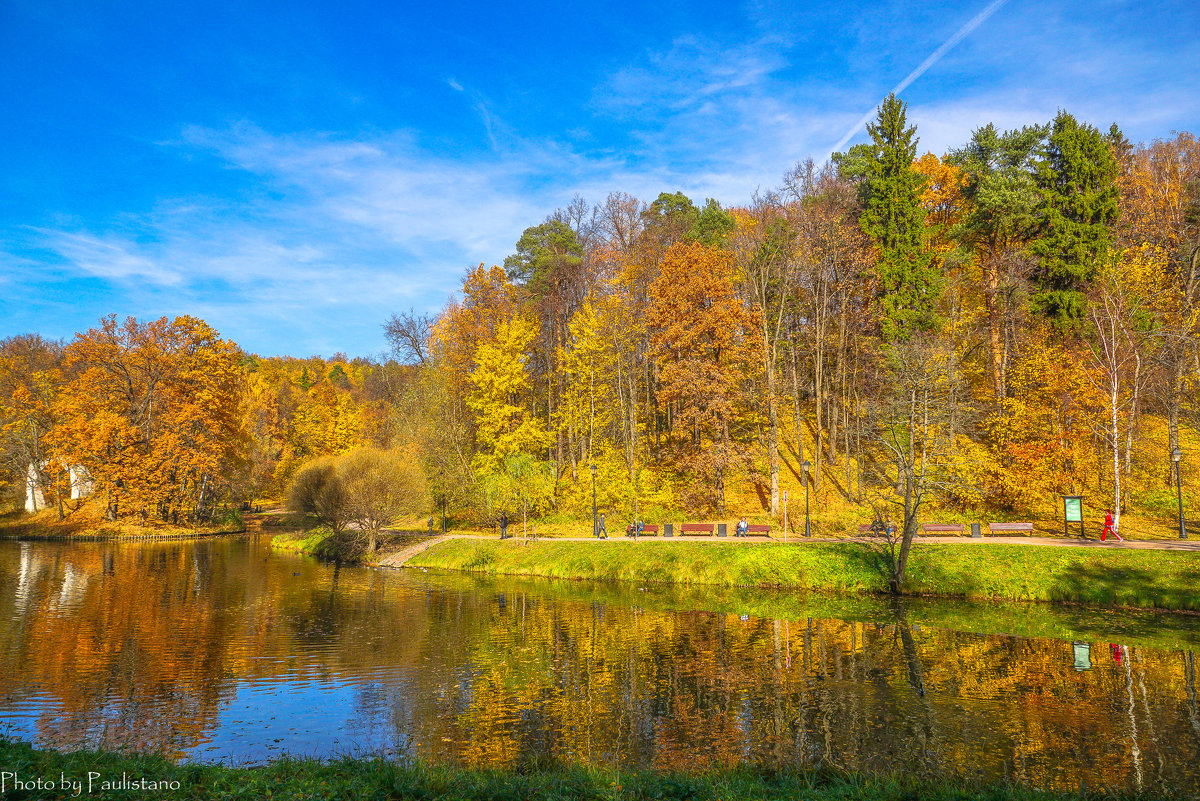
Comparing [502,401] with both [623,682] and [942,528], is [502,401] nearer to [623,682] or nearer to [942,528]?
[942,528]

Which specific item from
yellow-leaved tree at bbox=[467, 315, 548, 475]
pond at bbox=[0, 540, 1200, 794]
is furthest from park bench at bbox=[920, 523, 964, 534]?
yellow-leaved tree at bbox=[467, 315, 548, 475]

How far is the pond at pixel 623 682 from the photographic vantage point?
35.3ft

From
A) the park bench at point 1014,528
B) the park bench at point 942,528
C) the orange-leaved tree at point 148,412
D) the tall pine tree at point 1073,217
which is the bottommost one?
the park bench at point 942,528

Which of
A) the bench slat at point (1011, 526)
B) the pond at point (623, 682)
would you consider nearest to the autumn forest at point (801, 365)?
the bench slat at point (1011, 526)

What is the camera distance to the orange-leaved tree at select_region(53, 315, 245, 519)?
156ft

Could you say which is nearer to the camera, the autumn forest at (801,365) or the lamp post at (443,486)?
the autumn forest at (801,365)

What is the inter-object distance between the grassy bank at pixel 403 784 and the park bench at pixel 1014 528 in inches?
890

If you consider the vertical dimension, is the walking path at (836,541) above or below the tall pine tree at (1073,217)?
below

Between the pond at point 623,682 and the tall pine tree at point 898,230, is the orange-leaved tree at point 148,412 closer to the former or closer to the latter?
the pond at point 623,682

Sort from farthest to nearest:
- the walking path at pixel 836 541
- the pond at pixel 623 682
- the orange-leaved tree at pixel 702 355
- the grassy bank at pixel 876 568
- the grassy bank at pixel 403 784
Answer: the orange-leaved tree at pixel 702 355 < the walking path at pixel 836 541 < the grassy bank at pixel 876 568 < the pond at pixel 623 682 < the grassy bank at pixel 403 784

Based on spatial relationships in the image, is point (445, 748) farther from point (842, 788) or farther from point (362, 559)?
point (362, 559)

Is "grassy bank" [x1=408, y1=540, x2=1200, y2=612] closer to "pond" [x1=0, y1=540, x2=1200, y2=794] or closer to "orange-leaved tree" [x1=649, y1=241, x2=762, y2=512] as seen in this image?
"pond" [x1=0, y1=540, x2=1200, y2=794]

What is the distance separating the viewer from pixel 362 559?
1479 inches

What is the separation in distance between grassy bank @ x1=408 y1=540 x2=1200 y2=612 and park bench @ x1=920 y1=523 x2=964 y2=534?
3182 millimetres
